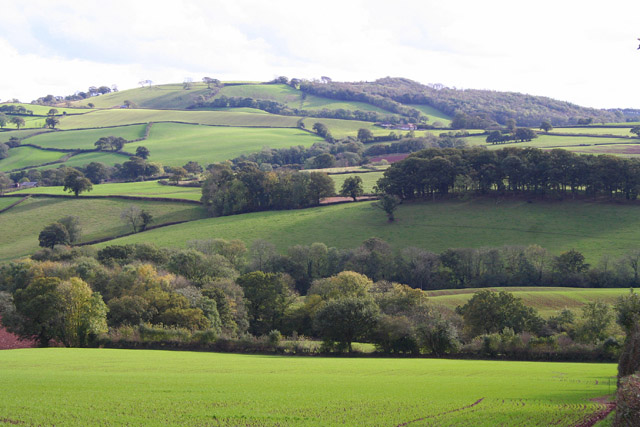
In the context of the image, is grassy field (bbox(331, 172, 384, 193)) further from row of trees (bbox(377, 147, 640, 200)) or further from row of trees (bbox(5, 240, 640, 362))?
row of trees (bbox(5, 240, 640, 362))

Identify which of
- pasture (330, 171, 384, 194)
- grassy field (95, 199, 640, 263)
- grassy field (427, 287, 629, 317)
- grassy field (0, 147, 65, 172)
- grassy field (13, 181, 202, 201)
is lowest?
grassy field (427, 287, 629, 317)

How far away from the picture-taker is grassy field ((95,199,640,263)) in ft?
317

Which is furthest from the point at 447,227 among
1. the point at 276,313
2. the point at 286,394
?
the point at 286,394

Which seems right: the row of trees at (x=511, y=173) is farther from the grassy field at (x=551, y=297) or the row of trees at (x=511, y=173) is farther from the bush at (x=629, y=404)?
the bush at (x=629, y=404)

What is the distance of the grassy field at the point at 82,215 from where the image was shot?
11361cm

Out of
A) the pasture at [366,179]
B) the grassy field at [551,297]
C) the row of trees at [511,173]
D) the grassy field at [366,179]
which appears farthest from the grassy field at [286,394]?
the grassy field at [366,179]

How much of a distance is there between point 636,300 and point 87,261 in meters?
72.1

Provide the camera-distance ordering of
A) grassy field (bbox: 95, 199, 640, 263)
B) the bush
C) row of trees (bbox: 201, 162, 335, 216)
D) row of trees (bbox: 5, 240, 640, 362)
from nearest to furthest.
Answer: the bush < row of trees (bbox: 5, 240, 640, 362) < grassy field (bbox: 95, 199, 640, 263) < row of trees (bbox: 201, 162, 335, 216)

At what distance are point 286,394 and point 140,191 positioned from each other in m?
125

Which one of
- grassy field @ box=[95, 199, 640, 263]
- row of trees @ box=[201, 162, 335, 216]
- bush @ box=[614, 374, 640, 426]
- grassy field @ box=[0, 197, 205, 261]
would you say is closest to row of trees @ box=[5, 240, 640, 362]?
bush @ box=[614, 374, 640, 426]

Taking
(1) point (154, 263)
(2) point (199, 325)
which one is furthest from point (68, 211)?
(2) point (199, 325)

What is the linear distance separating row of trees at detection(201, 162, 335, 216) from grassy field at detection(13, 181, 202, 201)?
9089mm

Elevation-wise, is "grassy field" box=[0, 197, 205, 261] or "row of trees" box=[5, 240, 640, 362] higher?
"grassy field" box=[0, 197, 205, 261]

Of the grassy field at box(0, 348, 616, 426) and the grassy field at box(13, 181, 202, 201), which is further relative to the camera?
the grassy field at box(13, 181, 202, 201)
